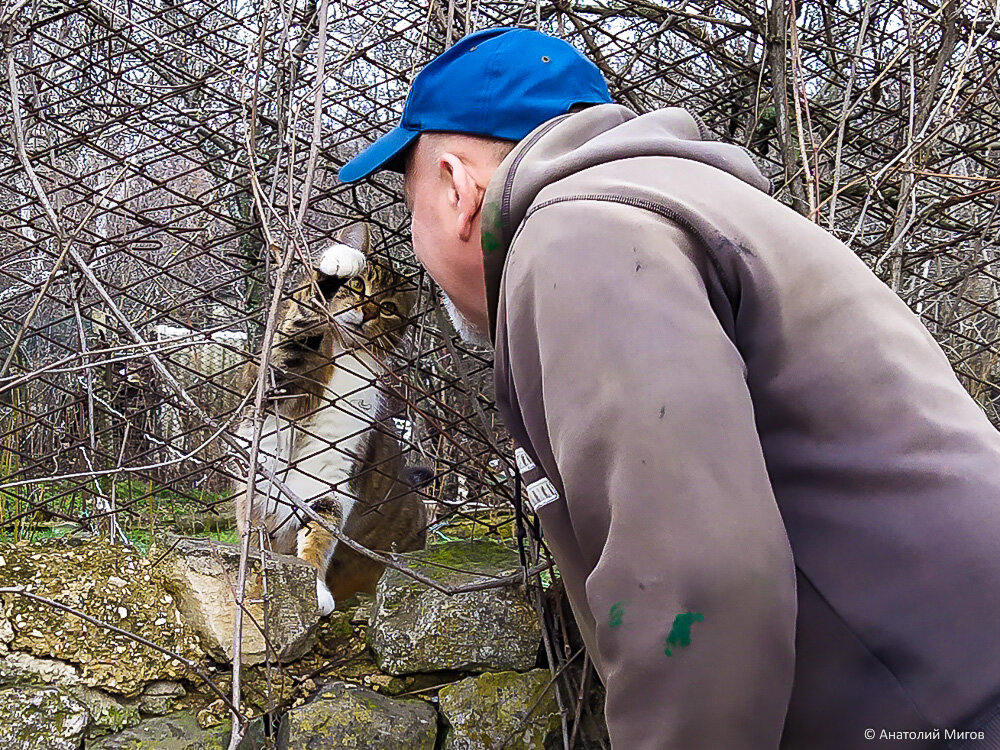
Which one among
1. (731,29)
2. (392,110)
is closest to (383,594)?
(392,110)

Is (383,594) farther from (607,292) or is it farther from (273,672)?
(607,292)

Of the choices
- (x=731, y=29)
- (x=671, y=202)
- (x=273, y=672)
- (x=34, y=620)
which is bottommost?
(x=273, y=672)

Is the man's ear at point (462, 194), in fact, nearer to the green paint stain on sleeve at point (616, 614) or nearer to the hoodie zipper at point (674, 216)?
the hoodie zipper at point (674, 216)

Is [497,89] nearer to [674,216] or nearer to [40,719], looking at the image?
[674,216]

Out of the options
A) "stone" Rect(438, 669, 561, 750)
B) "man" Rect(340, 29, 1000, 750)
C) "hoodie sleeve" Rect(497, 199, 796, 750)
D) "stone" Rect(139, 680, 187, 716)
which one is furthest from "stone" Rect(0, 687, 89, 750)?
"hoodie sleeve" Rect(497, 199, 796, 750)

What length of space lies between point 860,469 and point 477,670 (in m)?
1.85

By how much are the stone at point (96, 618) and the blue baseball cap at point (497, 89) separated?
1.54 m

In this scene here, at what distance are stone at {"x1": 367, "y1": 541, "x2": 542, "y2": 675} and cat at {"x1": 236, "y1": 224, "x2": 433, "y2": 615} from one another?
0.45 m

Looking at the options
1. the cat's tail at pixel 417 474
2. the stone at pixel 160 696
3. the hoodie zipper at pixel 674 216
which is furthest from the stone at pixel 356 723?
the hoodie zipper at pixel 674 216

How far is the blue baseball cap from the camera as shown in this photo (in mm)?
1871

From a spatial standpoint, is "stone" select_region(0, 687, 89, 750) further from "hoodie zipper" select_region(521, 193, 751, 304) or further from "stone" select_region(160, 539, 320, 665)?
"hoodie zipper" select_region(521, 193, 751, 304)

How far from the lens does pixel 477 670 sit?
9.70 feet

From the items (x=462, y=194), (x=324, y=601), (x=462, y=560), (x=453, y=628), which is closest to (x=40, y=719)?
(x=324, y=601)

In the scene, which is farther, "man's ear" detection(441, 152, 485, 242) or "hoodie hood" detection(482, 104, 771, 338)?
"man's ear" detection(441, 152, 485, 242)
